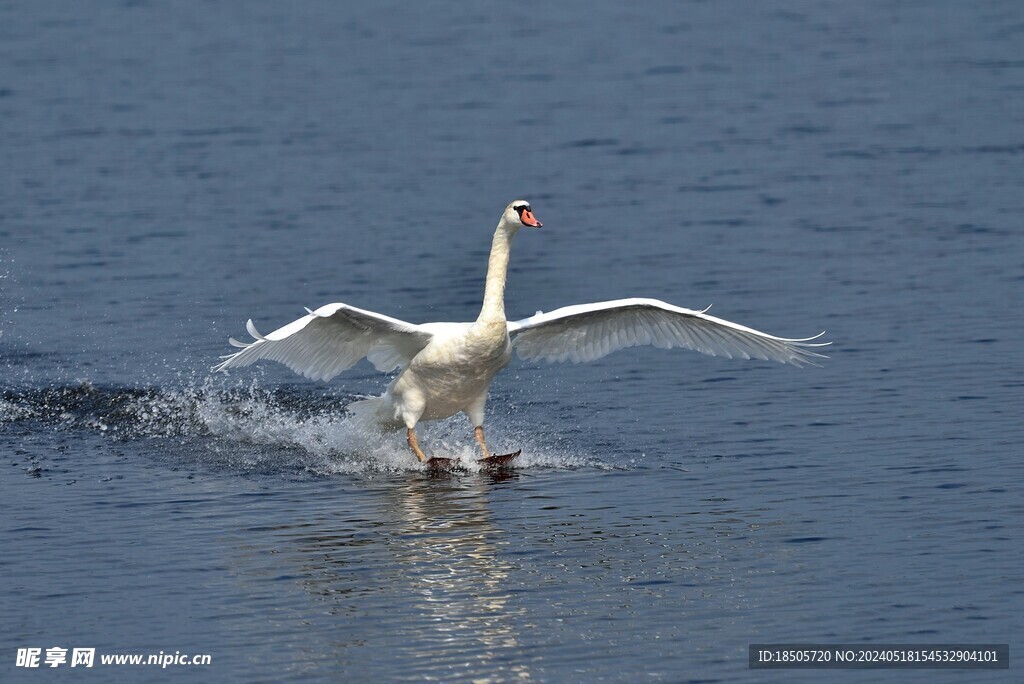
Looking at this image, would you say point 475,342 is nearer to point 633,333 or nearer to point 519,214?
point 519,214

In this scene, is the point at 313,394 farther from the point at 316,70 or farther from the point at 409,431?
the point at 316,70

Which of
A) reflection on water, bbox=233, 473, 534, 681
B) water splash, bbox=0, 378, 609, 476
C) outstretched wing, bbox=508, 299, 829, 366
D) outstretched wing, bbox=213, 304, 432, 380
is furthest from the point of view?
water splash, bbox=0, 378, 609, 476

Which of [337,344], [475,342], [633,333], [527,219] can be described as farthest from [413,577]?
[633,333]

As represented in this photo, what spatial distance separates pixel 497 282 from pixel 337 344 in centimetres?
155

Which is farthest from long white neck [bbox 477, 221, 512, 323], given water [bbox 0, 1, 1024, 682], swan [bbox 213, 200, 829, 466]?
water [bbox 0, 1, 1024, 682]

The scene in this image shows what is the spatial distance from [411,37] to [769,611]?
26.9 metres

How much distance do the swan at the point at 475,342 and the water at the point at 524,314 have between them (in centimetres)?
63

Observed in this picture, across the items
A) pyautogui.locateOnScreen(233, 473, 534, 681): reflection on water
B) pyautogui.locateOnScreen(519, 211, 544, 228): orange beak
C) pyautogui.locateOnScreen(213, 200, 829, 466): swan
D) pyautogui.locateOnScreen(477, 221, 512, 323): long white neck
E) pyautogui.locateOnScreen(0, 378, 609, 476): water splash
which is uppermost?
pyautogui.locateOnScreen(519, 211, 544, 228): orange beak

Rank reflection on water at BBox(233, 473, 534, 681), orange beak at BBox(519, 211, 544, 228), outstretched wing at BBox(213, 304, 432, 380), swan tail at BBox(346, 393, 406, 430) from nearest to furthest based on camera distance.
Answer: reflection on water at BBox(233, 473, 534, 681) → outstretched wing at BBox(213, 304, 432, 380) → orange beak at BBox(519, 211, 544, 228) → swan tail at BBox(346, 393, 406, 430)

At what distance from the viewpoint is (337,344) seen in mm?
14477

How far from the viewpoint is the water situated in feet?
35.7

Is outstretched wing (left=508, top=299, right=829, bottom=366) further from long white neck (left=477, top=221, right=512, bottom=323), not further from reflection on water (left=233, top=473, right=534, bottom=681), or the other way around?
reflection on water (left=233, top=473, right=534, bottom=681)

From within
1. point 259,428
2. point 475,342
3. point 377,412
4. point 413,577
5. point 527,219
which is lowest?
point 413,577

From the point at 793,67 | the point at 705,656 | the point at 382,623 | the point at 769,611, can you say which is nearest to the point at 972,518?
the point at 769,611
